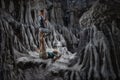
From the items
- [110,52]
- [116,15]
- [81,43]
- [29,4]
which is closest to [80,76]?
[110,52]

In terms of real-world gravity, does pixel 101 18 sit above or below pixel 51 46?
above

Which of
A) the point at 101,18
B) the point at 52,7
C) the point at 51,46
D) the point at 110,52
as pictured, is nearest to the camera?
the point at 110,52

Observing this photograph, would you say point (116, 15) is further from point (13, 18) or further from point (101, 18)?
point (13, 18)

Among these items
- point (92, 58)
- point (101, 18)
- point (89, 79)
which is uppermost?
point (101, 18)

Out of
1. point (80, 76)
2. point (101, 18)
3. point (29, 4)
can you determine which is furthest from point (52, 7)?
point (80, 76)

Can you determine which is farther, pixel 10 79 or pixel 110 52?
pixel 110 52

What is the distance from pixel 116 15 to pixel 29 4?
28.1 feet

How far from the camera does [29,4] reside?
15625 mm

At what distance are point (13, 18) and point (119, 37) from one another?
27.0 ft

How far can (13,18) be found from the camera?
46.8ft

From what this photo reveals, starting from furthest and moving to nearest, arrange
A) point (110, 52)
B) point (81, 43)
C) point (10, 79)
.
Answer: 1. point (81, 43)
2. point (110, 52)
3. point (10, 79)

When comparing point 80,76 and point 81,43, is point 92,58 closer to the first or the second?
point 80,76

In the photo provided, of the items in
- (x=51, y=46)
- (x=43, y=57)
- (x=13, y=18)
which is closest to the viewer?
(x=43, y=57)

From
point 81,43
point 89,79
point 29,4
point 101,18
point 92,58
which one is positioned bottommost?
point 89,79
